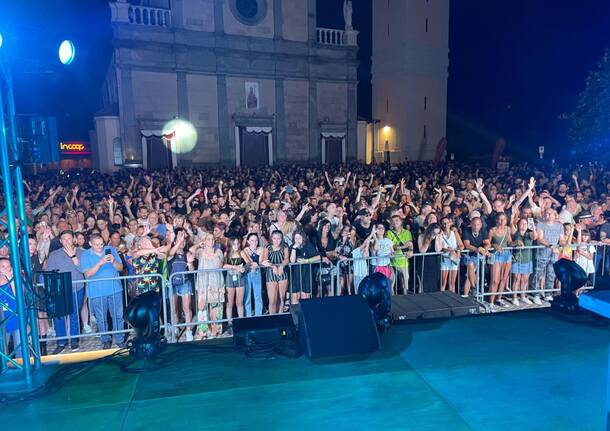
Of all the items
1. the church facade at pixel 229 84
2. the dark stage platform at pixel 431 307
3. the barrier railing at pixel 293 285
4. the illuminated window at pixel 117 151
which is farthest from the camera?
the illuminated window at pixel 117 151

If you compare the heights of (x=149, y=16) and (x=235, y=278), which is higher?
(x=149, y=16)

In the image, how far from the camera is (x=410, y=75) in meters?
34.0

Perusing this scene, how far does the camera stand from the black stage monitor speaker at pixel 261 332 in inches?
227

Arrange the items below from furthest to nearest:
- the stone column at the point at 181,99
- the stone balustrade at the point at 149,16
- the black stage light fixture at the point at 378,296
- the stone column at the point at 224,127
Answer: the stone column at the point at 224,127
the stone column at the point at 181,99
the stone balustrade at the point at 149,16
the black stage light fixture at the point at 378,296

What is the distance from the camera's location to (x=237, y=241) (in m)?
7.27

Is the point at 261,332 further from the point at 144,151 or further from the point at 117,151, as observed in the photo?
the point at 117,151

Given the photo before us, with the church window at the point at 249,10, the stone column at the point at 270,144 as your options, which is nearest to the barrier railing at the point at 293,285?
the stone column at the point at 270,144

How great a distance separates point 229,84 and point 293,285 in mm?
23572

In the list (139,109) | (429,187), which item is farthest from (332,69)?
(429,187)

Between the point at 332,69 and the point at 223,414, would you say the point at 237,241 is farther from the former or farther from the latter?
the point at 332,69

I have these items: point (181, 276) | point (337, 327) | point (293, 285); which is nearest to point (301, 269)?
point (293, 285)

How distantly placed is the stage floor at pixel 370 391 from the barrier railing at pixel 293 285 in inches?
53.0

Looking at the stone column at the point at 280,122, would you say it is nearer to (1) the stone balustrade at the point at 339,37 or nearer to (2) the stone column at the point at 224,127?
(2) the stone column at the point at 224,127

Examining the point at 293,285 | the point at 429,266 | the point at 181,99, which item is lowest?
the point at 293,285
